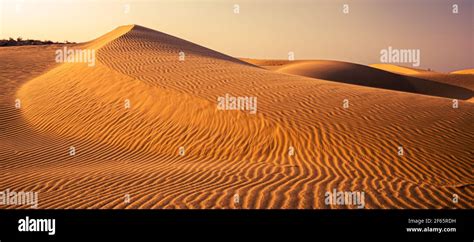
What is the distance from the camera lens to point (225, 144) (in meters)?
10.5

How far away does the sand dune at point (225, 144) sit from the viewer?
7031 mm

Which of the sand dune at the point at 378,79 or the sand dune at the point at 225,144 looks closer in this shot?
the sand dune at the point at 225,144

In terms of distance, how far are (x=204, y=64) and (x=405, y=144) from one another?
43.1 feet

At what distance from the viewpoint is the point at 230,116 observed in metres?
11.6

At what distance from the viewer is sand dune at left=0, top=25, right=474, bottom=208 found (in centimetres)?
703
